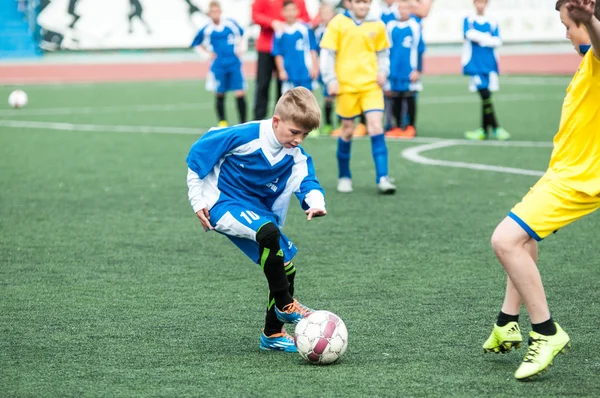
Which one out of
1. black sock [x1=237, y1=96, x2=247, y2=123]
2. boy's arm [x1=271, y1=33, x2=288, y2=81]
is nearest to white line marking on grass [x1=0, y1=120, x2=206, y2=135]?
black sock [x1=237, y1=96, x2=247, y2=123]

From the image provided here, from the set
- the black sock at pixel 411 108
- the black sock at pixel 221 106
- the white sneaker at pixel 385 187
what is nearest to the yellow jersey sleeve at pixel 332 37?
the white sneaker at pixel 385 187

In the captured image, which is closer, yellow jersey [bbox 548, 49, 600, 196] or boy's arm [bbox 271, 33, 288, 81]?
yellow jersey [bbox 548, 49, 600, 196]

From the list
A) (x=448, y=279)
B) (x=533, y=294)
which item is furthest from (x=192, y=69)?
(x=533, y=294)

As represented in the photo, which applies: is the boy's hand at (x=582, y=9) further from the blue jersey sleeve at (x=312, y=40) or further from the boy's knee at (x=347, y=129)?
the blue jersey sleeve at (x=312, y=40)

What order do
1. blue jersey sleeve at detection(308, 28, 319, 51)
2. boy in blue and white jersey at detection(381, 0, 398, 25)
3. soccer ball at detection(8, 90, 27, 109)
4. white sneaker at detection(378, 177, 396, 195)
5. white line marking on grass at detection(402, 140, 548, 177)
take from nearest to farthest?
white sneaker at detection(378, 177, 396, 195)
white line marking on grass at detection(402, 140, 548, 177)
boy in blue and white jersey at detection(381, 0, 398, 25)
blue jersey sleeve at detection(308, 28, 319, 51)
soccer ball at detection(8, 90, 27, 109)

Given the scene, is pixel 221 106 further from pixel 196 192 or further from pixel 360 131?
pixel 196 192

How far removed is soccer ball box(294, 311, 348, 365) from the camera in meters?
4.39

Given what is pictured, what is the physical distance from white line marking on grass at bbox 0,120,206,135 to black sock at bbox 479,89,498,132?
4.10 m

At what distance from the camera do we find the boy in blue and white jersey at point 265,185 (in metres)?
4.54

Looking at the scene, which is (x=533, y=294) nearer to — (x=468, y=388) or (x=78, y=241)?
(x=468, y=388)

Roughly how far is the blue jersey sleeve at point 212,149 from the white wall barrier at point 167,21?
25790 millimetres

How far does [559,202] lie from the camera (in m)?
4.12

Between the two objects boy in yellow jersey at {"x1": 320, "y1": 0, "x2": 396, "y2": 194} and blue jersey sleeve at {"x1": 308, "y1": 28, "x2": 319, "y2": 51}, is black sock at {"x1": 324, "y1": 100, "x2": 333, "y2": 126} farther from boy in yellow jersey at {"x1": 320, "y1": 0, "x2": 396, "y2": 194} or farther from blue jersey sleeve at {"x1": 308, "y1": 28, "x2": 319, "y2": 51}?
boy in yellow jersey at {"x1": 320, "y1": 0, "x2": 396, "y2": 194}

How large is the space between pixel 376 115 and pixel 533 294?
5.31m
